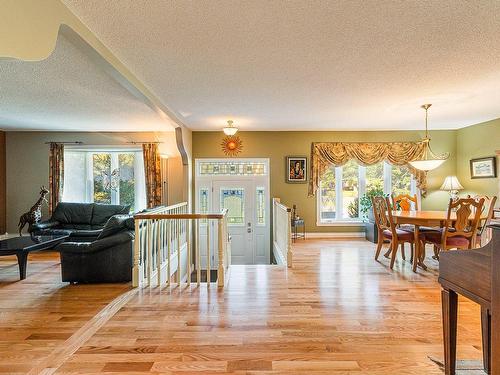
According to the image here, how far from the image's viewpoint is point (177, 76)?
3.17 m

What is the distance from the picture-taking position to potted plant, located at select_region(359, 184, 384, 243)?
6.10 meters

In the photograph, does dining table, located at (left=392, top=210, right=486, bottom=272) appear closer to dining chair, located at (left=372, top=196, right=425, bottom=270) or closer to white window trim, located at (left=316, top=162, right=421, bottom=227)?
dining chair, located at (left=372, top=196, right=425, bottom=270)

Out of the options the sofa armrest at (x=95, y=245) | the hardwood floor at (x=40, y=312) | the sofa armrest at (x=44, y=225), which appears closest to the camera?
the hardwood floor at (x=40, y=312)

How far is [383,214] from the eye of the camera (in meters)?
4.44

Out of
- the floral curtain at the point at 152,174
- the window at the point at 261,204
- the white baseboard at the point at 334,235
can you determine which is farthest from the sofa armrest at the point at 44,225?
the white baseboard at the point at 334,235

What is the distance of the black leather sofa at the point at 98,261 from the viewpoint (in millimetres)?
3590

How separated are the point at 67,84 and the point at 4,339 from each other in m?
2.87

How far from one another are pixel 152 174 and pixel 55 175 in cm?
218

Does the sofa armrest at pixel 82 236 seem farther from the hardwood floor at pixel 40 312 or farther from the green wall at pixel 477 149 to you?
the green wall at pixel 477 149

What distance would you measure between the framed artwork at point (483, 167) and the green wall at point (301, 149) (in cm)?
55

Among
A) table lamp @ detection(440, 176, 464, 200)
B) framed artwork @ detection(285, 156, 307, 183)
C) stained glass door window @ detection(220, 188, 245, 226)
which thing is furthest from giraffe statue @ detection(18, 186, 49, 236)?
table lamp @ detection(440, 176, 464, 200)

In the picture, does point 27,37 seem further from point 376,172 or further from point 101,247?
point 376,172

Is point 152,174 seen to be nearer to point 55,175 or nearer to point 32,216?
point 55,175

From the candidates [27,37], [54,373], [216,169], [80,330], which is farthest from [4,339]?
[216,169]
